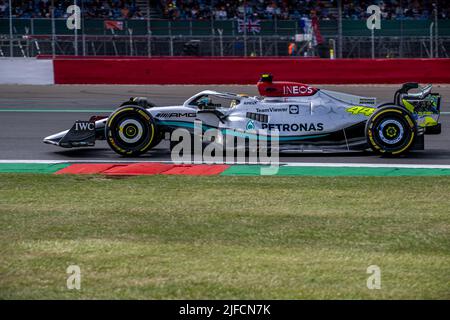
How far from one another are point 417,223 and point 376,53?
1917 centimetres

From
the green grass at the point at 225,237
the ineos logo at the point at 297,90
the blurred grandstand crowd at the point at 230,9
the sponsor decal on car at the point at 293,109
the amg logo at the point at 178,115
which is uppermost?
the blurred grandstand crowd at the point at 230,9

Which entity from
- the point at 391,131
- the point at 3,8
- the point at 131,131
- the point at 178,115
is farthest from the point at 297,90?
the point at 3,8

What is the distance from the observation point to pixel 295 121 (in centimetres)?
1281

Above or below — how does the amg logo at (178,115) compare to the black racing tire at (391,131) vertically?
above

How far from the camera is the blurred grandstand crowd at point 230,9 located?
28.7 meters

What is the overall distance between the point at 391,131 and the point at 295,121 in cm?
132

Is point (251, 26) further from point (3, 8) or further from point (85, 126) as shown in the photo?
point (85, 126)

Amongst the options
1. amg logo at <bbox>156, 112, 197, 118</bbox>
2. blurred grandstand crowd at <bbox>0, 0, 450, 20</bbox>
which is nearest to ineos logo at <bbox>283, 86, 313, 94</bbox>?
amg logo at <bbox>156, 112, 197, 118</bbox>

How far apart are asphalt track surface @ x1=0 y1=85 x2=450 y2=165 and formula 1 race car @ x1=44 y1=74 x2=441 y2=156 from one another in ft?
0.74

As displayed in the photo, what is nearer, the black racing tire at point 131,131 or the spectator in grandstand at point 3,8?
the black racing tire at point 131,131

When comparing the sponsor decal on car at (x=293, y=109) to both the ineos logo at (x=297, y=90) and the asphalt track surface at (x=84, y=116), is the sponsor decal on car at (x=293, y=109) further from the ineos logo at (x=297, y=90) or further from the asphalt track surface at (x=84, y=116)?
the asphalt track surface at (x=84, y=116)

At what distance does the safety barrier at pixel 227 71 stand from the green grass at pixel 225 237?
45.4 ft

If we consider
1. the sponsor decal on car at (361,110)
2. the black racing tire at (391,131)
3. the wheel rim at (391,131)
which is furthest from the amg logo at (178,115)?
the wheel rim at (391,131)
